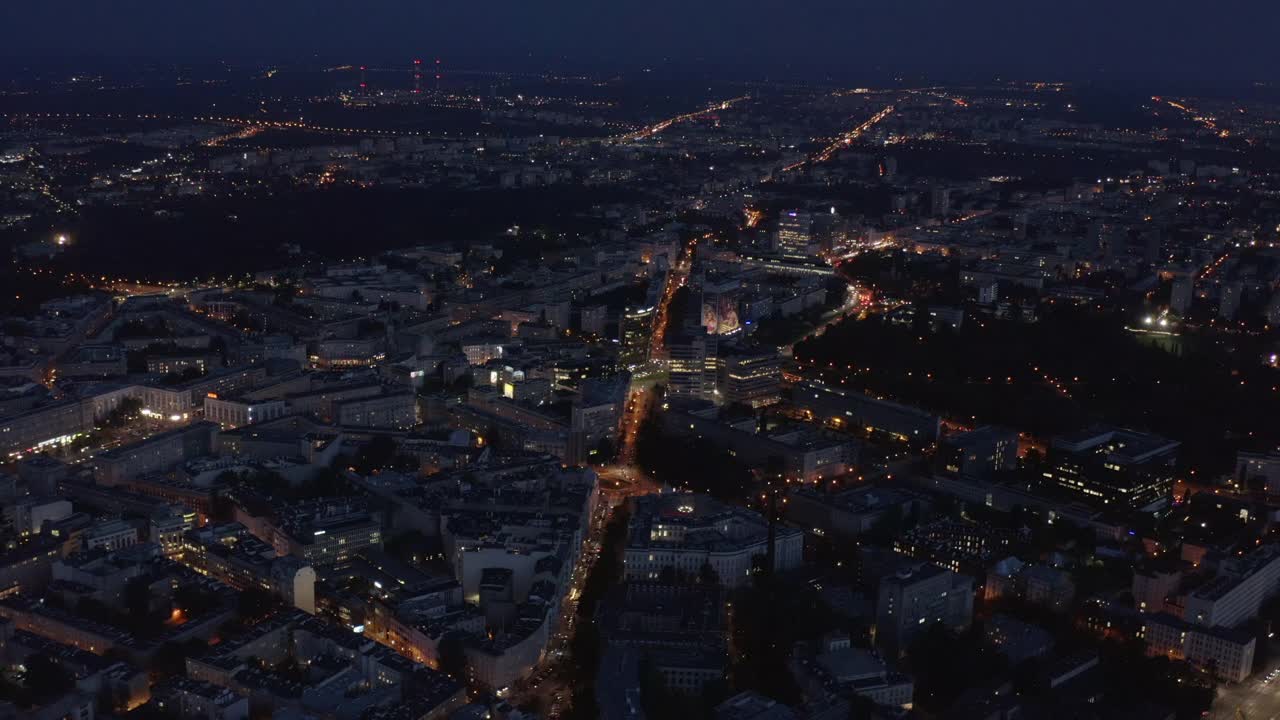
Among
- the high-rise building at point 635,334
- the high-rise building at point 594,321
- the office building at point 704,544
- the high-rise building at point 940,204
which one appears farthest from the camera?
the high-rise building at point 940,204

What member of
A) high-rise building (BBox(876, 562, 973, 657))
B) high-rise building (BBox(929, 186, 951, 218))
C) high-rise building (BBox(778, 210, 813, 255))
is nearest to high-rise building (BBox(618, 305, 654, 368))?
high-rise building (BBox(778, 210, 813, 255))

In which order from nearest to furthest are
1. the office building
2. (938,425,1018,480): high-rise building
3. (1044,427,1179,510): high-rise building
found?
1. the office building
2. (1044,427,1179,510): high-rise building
3. (938,425,1018,480): high-rise building

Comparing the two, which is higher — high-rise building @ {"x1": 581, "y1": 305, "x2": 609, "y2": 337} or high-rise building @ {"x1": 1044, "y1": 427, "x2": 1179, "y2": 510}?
high-rise building @ {"x1": 1044, "y1": 427, "x2": 1179, "y2": 510}

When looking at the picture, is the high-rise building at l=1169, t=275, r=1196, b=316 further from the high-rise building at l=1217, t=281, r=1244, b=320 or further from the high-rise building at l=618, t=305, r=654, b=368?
the high-rise building at l=618, t=305, r=654, b=368

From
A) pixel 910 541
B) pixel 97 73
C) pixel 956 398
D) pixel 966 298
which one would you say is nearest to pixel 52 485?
pixel 910 541

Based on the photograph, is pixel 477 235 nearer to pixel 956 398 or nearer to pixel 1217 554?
pixel 956 398

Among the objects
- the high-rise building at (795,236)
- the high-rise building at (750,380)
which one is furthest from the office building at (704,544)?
the high-rise building at (795,236)

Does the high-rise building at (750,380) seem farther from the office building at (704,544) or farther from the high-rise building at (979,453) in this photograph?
the office building at (704,544)
